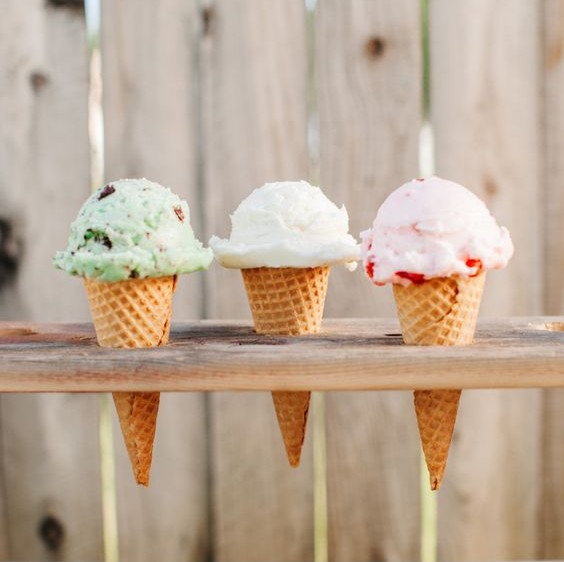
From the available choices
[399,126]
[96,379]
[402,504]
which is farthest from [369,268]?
[402,504]

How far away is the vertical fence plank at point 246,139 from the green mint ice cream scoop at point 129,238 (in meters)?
0.62

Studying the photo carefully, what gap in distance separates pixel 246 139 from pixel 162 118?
0.72 ft

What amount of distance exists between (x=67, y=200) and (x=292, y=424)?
0.89 meters

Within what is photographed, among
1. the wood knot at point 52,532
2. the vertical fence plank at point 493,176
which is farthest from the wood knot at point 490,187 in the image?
the wood knot at point 52,532

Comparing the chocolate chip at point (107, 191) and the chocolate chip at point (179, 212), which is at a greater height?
the chocolate chip at point (107, 191)

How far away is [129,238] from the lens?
51.8 inches

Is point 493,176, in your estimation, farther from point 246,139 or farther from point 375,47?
point 246,139

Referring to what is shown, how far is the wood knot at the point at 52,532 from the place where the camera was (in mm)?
2068

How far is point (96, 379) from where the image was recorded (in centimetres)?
120

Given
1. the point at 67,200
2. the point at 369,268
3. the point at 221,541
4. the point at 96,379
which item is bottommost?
A: the point at 221,541

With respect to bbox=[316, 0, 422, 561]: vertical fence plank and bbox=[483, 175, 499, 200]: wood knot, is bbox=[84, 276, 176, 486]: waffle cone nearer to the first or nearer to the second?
bbox=[316, 0, 422, 561]: vertical fence plank

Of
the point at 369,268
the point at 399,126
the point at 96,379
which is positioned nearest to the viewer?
the point at 96,379

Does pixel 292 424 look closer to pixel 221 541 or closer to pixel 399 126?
pixel 221 541

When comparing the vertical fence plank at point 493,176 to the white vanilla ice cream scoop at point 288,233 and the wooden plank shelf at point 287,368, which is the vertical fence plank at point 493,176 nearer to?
the white vanilla ice cream scoop at point 288,233
